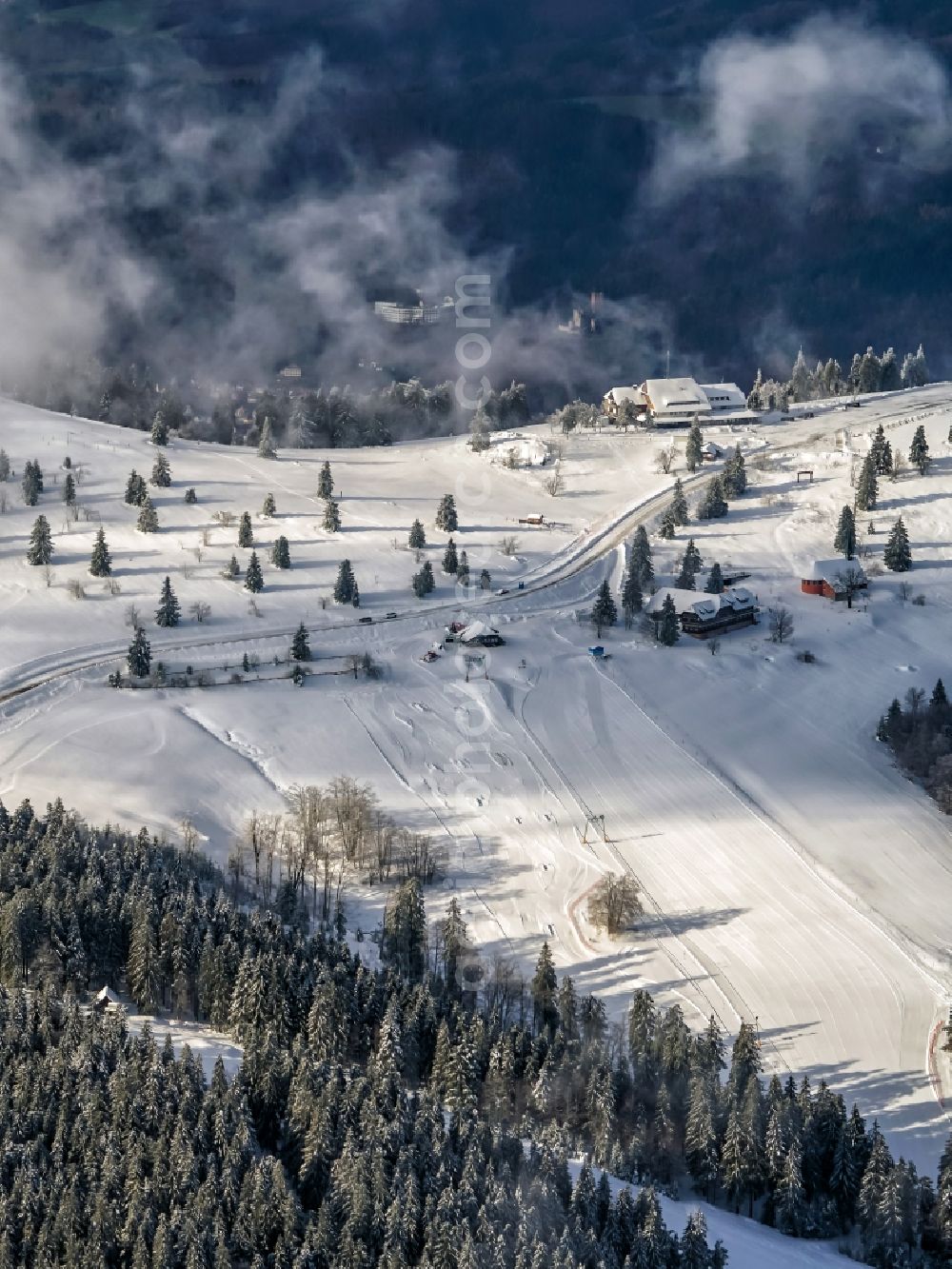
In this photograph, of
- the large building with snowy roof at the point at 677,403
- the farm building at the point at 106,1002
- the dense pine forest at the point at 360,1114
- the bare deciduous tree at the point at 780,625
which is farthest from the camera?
the large building with snowy roof at the point at 677,403

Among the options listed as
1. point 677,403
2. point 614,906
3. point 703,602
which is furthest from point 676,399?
point 614,906

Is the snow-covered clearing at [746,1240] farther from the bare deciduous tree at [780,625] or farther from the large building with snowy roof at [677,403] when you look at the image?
the large building with snowy roof at [677,403]

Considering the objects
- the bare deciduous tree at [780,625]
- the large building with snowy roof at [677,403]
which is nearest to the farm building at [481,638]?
the bare deciduous tree at [780,625]

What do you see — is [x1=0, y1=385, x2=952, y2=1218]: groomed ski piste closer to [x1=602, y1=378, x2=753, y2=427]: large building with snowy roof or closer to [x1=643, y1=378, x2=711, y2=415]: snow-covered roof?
[x1=602, y1=378, x2=753, y2=427]: large building with snowy roof

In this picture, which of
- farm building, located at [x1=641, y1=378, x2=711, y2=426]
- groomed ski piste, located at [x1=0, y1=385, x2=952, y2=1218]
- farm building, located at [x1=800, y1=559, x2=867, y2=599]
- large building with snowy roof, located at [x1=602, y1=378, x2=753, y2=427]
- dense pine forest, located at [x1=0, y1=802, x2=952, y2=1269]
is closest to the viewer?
dense pine forest, located at [x1=0, y1=802, x2=952, y2=1269]

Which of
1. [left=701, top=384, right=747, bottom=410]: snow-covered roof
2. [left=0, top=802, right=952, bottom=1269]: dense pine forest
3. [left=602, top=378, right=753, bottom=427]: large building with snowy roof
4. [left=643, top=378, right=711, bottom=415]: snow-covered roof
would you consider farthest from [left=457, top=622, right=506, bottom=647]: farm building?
[left=701, top=384, right=747, bottom=410]: snow-covered roof

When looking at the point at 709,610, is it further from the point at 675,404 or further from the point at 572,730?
the point at 675,404
